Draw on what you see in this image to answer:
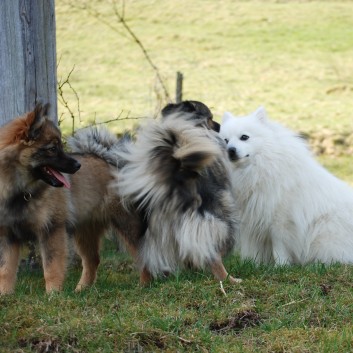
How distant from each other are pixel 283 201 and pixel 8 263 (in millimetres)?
2535

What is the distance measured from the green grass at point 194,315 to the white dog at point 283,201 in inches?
32.9

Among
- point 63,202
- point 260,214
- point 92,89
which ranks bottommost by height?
point 92,89

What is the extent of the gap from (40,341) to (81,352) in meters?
0.24

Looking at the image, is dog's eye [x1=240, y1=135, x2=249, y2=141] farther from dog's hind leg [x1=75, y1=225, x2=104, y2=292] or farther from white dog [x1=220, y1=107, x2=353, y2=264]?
dog's hind leg [x1=75, y1=225, x2=104, y2=292]

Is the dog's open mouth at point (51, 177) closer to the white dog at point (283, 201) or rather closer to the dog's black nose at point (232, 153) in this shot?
the dog's black nose at point (232, 153)

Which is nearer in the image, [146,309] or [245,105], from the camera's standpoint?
[146,309]

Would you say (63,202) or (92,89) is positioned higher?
(63,202)

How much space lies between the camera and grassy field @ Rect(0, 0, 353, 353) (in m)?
4.66

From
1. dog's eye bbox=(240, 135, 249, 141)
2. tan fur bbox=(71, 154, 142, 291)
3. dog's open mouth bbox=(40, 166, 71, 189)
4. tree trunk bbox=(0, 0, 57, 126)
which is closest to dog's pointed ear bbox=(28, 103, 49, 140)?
dog's open mouth bbox=(40, 166, 71, 189)

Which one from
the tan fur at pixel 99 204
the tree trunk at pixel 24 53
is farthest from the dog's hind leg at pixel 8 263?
the tree trunk at pixel 24 53

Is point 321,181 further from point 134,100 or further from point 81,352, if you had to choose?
point 134,100

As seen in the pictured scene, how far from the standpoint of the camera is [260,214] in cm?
708

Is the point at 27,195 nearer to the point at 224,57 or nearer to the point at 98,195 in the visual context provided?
the point at 98,195

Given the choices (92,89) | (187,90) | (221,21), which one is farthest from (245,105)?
(221,21)
